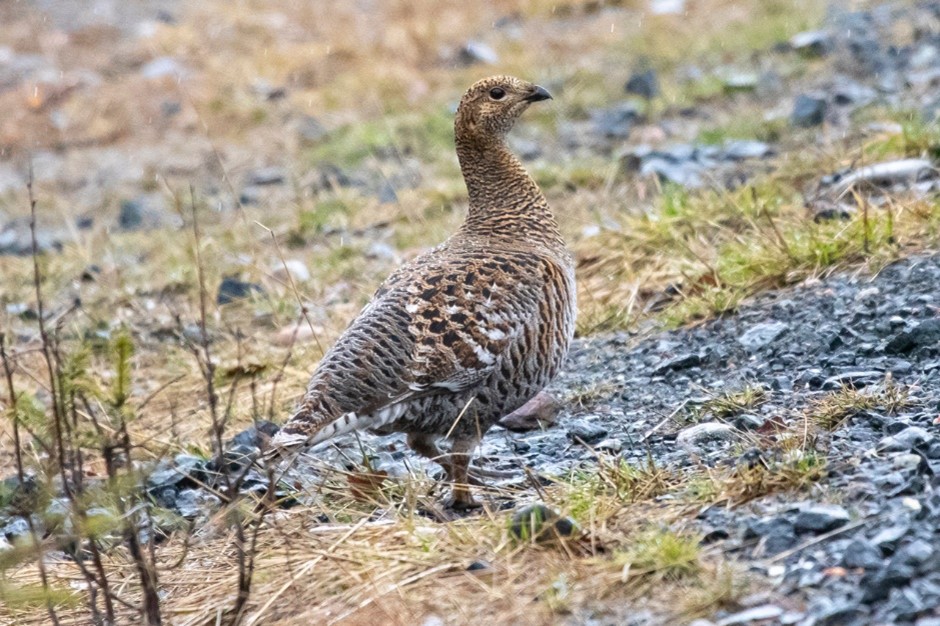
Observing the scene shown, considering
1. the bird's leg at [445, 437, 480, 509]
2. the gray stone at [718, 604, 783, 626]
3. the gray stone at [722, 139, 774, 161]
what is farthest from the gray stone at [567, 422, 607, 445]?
the gray stone at [722, 139, 774, 161]

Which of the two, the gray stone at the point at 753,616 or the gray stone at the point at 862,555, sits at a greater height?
the gray stone at the point at 862,555

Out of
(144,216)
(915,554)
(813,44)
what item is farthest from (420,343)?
(813,44)

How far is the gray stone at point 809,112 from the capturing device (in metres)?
9.06

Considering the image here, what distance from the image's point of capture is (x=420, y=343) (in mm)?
4547

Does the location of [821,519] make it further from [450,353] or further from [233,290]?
[233,290]

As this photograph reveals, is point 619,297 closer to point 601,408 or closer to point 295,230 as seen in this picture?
point 601,408

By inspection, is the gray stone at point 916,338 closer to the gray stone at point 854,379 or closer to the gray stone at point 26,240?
the gray stone at point 854,379

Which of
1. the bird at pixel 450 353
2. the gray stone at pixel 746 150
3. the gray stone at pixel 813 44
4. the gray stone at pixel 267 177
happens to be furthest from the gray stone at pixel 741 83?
the bird at pixel 450 353

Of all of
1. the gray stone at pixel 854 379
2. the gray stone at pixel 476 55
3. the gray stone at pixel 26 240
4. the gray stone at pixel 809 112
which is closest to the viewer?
the gray stone at pixel 854 379

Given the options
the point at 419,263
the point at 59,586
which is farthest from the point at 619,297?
the point at 59,586

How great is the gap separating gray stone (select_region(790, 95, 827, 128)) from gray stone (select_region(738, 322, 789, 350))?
3652 millimetres

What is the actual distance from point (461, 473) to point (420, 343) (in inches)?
20.3

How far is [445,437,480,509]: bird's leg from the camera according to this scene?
4.59 m

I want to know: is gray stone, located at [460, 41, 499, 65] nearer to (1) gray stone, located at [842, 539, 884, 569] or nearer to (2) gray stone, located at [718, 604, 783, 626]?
(1) gray stone, located at [842, 539, 884, 569]
